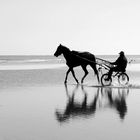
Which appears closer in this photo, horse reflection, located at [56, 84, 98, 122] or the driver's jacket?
horse reflection, located at [56, 84, 98, 122]

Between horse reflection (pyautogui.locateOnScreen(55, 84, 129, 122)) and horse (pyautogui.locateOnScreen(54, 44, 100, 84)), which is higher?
horse (pyautogui.locateOnScreen(54, 44, 100, 84))

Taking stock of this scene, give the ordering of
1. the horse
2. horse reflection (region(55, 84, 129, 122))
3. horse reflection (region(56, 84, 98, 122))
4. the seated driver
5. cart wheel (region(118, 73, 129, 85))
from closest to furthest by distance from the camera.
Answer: horse reflection (region(56, 84, 98, 122))
horse reflection (region(55, 84, 129, 122))
the seated driver
cart wheel (region(118, 73, 129, 85))
the horse

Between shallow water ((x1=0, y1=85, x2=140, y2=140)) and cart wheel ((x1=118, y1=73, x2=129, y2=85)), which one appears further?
cart wheel ((x1=118, y1=73, x2=129, y2=85))

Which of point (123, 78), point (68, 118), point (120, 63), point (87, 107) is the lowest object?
point (123, 78)

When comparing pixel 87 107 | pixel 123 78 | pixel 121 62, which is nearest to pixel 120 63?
pixel 121 62

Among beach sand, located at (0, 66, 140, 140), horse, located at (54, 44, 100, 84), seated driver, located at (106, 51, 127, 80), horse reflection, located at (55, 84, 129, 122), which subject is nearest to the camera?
beach sand, located at (0, 66, 140, 140)

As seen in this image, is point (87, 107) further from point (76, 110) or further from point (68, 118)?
point (68, 118)

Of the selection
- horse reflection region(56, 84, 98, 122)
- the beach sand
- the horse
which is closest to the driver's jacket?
the horse

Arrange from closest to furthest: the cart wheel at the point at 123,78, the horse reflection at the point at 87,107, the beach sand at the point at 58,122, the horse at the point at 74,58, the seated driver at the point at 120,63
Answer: the beach sand at the point at 58,122
the horse reflection at the point at 87,107
the seated driver at the point at 120,63
the cart wheel at the point at 123,78
the horse at the point at 74,58

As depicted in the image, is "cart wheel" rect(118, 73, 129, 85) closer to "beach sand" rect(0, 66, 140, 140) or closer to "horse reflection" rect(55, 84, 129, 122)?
"horse reflection" rect(55, 84, 129, 122)

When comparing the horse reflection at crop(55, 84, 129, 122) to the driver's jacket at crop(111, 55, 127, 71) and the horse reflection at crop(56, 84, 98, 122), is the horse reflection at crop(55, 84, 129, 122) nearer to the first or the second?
the horse reflection at crop(56, 84, 98, 122)

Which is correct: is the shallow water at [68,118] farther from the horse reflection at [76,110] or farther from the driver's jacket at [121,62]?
the driver's jacket at [121,62]

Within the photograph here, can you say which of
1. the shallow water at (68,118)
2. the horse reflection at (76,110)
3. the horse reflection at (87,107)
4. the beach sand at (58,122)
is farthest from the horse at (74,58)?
the beach sand at (58,122)

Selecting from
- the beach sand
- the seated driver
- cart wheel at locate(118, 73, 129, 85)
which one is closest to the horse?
cart wheel at locate(118, 73, 129, 85)
